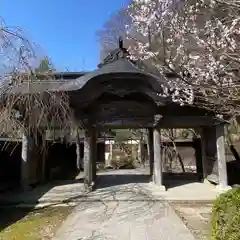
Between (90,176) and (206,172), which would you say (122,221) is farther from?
(206,172)

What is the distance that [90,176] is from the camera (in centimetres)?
954

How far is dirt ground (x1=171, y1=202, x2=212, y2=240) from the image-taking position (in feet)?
18.0

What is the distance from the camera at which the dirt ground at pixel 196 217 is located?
5484mm

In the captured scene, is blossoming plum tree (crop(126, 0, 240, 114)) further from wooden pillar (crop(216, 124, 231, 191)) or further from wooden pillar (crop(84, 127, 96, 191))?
wooden pillar (crop(216, 124, 231, 191))

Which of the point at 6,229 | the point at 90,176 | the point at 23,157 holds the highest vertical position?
the point at 23,157

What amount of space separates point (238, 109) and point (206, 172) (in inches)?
279

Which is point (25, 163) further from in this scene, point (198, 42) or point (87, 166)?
point (198, 42)

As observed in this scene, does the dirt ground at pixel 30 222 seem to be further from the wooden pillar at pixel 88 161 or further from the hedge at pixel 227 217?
the hedge at pixel 227 217

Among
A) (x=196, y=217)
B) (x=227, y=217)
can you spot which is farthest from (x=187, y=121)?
(x=227, y=217)

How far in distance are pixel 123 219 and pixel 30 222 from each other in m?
1.95

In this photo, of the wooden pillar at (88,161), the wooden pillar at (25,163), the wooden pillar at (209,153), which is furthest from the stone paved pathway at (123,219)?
the wooden pillar at (209,153)

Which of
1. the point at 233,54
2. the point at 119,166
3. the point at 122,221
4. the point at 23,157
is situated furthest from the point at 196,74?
the point at 119,166

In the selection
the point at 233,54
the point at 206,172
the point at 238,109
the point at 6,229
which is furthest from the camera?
the point at 206,172

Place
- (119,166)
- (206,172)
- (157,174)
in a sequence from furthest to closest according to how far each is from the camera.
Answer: (119,166), (206,172), (157,174)
